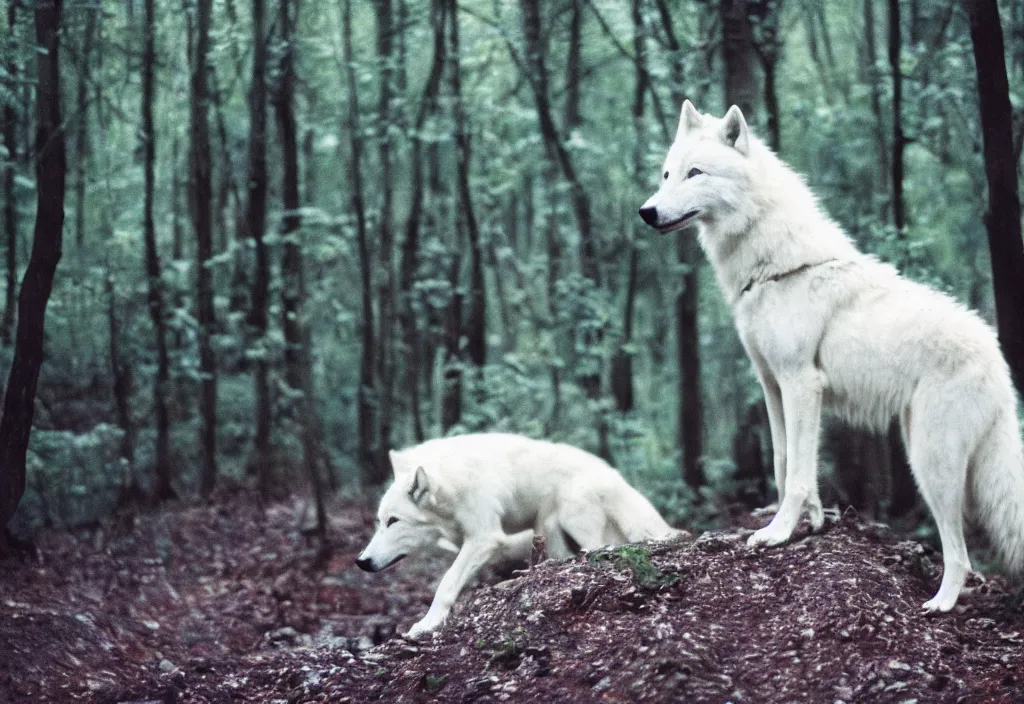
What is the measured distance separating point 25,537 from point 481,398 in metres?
5.22

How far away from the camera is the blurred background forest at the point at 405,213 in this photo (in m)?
11.1

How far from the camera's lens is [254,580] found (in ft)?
34.9

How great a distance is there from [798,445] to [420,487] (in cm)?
267

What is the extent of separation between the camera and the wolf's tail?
5.81m

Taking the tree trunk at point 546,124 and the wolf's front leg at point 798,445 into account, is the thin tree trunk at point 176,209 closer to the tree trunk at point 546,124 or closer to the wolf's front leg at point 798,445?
the tree trunk at point 546,124

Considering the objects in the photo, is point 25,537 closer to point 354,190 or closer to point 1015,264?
point 354,190

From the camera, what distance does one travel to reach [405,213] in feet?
59.4

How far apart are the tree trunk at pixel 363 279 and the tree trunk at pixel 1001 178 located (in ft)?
25.7

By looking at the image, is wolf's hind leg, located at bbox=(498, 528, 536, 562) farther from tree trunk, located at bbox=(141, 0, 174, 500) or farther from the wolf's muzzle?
tree trunk, located at bbox=(141, 0, 174, 500)

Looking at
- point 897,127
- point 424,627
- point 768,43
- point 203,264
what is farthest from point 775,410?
point 203,264

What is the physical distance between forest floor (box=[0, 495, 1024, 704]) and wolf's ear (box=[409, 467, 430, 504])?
818 millimetres

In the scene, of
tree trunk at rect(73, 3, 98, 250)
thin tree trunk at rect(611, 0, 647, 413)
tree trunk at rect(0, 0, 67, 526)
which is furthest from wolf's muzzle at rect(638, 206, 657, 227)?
tree trunk at rect(73, 3, 98, 250)

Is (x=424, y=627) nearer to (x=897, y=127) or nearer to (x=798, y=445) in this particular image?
(x=798, y=445)

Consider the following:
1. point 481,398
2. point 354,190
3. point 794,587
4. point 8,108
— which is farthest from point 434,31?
point 794,587
